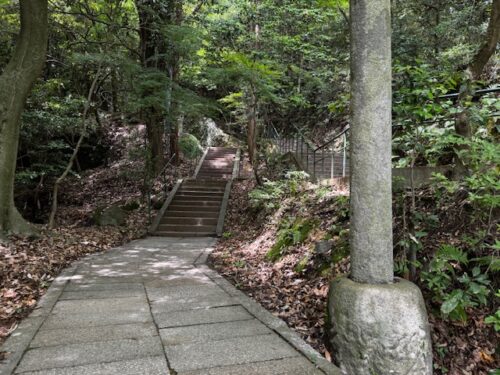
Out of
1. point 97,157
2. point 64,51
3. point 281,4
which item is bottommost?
point 97,157

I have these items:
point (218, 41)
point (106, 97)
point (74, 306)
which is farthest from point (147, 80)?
point (106, 97)

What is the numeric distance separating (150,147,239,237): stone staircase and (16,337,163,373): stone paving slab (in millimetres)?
7199

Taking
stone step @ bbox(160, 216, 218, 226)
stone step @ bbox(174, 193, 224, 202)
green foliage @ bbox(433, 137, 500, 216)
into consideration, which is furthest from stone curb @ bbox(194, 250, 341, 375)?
stone step @ bbox(174, 193, 224, 202)

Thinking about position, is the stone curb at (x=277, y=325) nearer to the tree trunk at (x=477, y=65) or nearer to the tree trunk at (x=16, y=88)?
the tree trunk at (x=477, y=65)

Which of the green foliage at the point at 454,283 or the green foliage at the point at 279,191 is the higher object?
the green foliage at the point at 279,191

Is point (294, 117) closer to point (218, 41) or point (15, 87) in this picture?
point (218, 41)

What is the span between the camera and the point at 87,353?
2.71m

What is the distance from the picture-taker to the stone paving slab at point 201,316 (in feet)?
11.1

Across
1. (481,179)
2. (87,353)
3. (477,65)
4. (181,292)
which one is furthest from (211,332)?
(477,65)

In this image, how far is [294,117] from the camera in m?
20.9

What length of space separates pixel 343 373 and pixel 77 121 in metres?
12.3

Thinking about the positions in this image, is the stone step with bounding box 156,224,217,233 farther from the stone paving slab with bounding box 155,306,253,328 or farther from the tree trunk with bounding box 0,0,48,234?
the stone paving slab with bounding box 155,306,253,328

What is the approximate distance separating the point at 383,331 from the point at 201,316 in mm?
1767

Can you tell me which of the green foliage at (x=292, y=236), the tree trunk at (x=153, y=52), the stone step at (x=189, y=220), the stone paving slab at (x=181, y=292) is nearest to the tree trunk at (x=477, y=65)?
the green foliage at (x=292, y=236)
